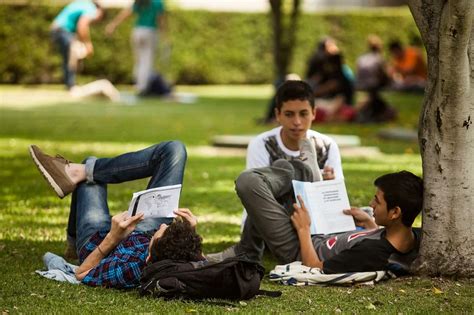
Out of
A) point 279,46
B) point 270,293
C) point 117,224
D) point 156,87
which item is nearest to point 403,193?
point 270,293

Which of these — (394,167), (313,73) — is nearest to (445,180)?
(394,167)

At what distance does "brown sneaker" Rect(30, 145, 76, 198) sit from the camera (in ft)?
22.7

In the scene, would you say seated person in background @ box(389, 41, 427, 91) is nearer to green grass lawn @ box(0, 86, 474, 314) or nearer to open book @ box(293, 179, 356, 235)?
green grass lawn @ box(0, 86, 474, 314)

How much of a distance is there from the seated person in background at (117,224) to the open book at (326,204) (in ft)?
2.71

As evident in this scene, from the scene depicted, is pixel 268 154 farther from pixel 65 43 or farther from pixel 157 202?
pixel 65 43

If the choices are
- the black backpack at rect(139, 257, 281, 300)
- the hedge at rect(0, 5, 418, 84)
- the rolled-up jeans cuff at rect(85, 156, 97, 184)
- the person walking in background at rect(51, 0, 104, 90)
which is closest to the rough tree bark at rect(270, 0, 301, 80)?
the person walking in background at rect(51, 0, 104, 90)

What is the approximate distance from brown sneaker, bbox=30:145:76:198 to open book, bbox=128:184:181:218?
0.90 meters

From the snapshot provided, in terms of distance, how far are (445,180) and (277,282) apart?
121 centimetres

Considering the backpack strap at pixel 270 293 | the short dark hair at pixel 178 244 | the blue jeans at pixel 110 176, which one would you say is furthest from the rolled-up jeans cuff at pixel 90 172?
the backpack strap at pixel 270 293

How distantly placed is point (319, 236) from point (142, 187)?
12.9 ft

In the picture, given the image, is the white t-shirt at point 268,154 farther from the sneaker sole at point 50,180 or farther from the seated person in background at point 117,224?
the sneaker sole at point 50,180

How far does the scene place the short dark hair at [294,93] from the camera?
24.5 ft

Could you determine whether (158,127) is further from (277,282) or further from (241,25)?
(241,25)

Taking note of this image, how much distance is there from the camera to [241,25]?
96.0 ft
